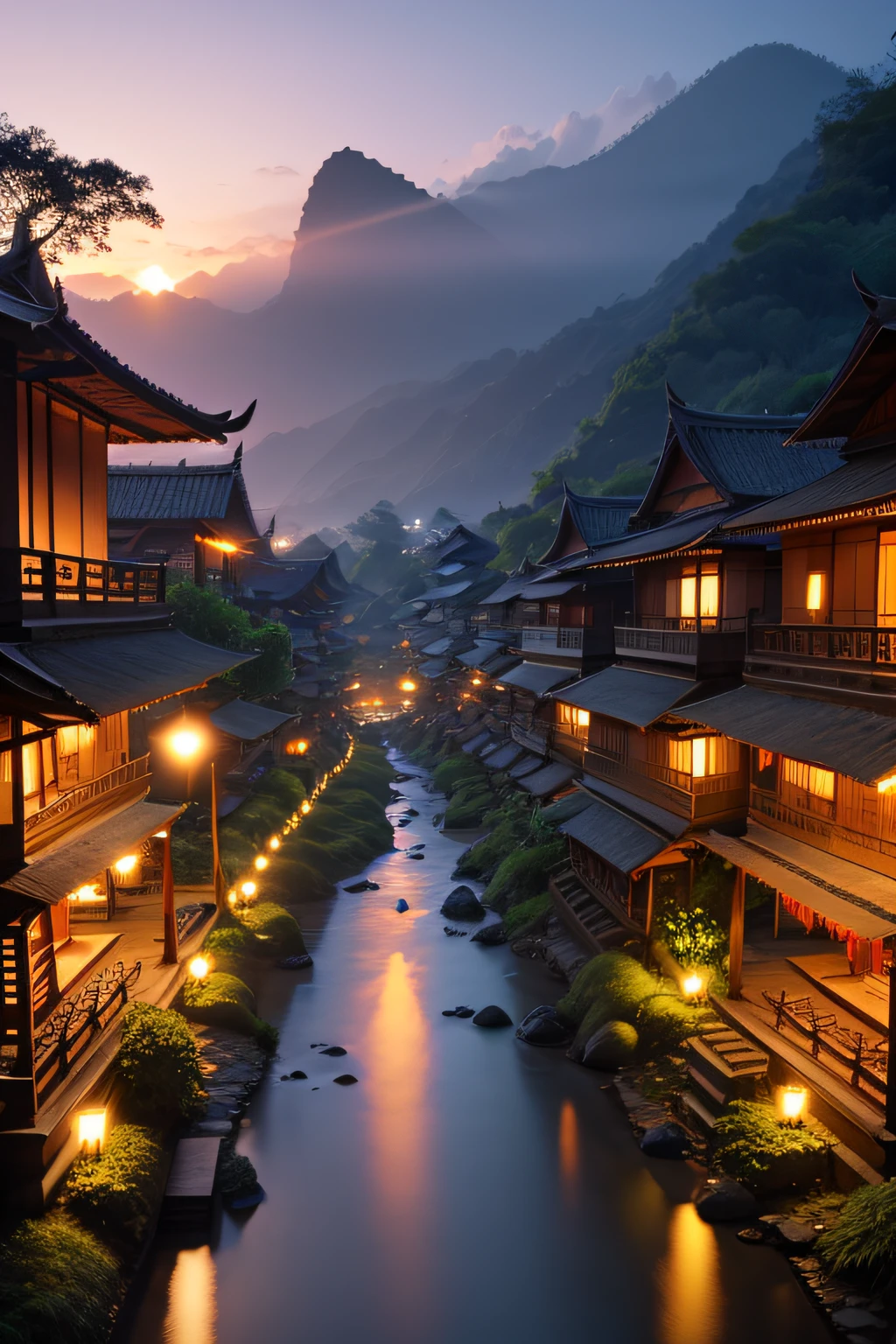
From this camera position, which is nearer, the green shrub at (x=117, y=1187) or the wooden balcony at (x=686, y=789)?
the green shrub at (x=117, y=1187)

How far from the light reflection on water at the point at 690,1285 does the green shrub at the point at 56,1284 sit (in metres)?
9.02

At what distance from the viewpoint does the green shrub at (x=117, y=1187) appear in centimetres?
1480

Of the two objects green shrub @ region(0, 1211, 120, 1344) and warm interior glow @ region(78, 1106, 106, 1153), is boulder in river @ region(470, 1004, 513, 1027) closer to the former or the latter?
warm interior glow @ region(78, 1106, 106, 1153)

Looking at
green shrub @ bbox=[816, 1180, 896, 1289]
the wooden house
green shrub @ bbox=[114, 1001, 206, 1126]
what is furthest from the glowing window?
green shrub @ bbox=[114, 1001, 206, 1126]

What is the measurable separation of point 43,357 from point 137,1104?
14.5 m

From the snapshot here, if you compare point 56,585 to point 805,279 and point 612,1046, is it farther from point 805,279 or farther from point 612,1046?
point 805,279

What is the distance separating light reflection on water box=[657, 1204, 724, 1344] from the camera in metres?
14.8

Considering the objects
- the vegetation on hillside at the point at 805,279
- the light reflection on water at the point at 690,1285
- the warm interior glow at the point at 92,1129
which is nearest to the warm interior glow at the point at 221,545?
the warm interior glow at the point at 92,1129

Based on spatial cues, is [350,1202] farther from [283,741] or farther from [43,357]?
[283,741]

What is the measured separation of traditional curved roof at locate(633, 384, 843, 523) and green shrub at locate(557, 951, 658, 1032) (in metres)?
14.3

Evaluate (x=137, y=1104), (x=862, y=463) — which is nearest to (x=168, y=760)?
(x=137, y=1104)

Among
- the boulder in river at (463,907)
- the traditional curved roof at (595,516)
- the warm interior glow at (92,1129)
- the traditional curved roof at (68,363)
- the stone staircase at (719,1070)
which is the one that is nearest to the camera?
the traditional curved roof at (68,363)

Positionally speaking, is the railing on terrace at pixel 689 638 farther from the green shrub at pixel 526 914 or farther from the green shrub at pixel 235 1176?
the green shrub at pixel 235 1176

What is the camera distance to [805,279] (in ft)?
271
